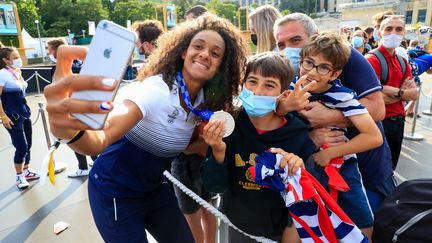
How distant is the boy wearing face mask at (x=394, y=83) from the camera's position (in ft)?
10.7

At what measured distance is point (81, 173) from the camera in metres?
4.83

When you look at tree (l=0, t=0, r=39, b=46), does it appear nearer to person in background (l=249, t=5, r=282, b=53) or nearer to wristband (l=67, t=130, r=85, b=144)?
person in background (l=249, t=5, r=282, b=53)

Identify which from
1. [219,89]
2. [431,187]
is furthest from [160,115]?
[431,187]

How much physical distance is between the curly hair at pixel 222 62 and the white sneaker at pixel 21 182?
11.7ft

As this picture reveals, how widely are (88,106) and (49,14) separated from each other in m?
62.4

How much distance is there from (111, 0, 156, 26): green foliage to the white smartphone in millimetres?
58135

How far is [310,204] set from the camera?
153cm

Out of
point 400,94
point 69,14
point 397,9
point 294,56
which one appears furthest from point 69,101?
point 397,9

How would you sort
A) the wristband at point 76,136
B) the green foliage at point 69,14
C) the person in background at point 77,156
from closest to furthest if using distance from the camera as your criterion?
the wristband at point 76,136, the person in background at point 77,156, the green foliage at point 69,14

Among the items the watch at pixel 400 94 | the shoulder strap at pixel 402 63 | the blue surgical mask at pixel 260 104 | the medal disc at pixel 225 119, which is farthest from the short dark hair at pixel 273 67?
the shoulder strap at pixel 402 63

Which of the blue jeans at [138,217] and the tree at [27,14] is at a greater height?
the tree at [27,14]

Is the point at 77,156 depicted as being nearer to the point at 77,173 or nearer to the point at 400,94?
the point at 77,173

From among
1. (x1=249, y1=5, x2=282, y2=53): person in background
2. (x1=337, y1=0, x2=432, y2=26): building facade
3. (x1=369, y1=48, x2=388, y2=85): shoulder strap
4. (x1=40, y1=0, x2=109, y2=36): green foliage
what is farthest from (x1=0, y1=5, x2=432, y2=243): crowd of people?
(x1=337, y1=0, x2=432, y2=26): building facade

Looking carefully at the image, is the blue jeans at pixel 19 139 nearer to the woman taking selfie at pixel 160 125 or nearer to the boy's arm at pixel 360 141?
the woman taking selfie at pixel 160 125
